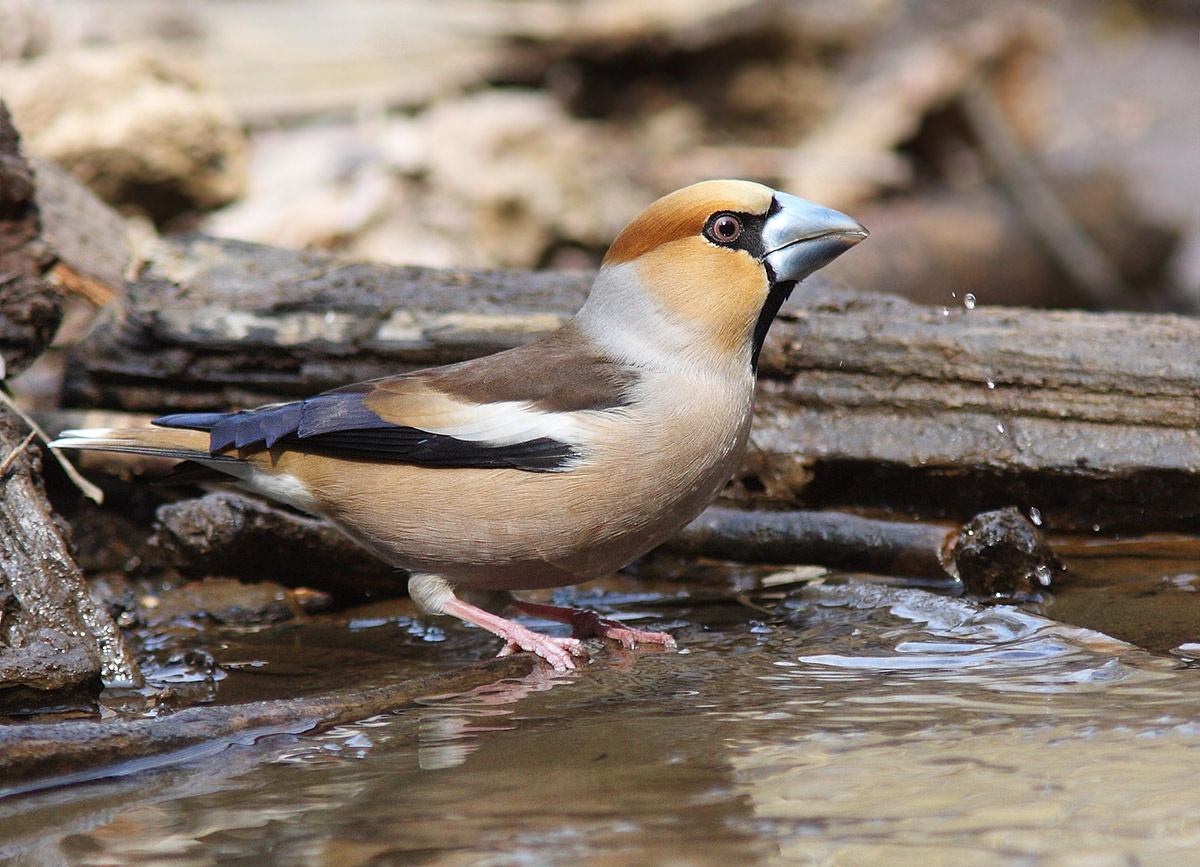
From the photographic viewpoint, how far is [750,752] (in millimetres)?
2785

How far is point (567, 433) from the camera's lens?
12.5 ft

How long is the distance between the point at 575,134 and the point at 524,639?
7.78 metres

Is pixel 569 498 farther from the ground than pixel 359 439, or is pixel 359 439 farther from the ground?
pixel 359 439

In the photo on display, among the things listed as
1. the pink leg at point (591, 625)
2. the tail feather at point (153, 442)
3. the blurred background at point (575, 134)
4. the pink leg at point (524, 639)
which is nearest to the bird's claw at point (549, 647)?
the pink leg at point (524, 639)

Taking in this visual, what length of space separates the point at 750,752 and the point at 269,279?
3299 millimetres

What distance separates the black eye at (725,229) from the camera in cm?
407

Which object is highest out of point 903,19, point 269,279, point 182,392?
point 903,19

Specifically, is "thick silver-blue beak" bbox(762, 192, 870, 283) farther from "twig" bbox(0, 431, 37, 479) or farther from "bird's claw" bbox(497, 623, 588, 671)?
"twig" bbox(0, 431, 37, 479)

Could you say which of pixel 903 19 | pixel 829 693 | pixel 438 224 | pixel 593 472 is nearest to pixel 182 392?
pixel 593 472

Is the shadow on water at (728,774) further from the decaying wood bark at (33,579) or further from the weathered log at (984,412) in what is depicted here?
the weathered log at (984,412)

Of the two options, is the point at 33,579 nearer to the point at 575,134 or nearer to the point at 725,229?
the point at 725,229

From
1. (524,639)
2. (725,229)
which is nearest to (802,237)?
(725,229)

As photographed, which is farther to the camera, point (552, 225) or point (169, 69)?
point (552, 225)

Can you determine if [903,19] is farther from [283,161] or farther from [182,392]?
[182,392]
